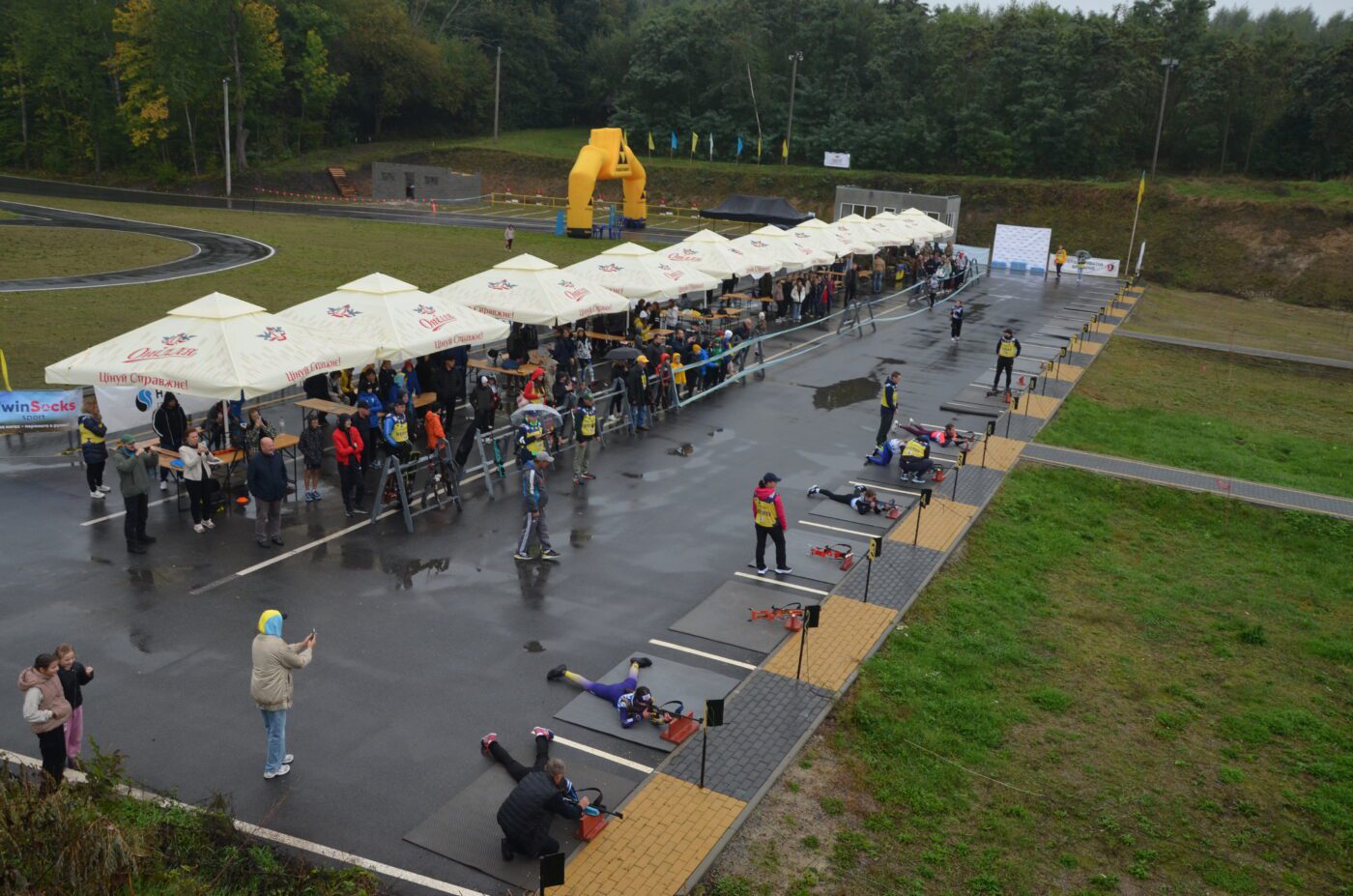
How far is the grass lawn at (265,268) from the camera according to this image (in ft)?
83.8

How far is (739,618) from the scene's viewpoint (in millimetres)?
13211

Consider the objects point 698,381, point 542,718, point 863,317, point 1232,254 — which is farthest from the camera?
point 1232,254

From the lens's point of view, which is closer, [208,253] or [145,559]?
[145,559]

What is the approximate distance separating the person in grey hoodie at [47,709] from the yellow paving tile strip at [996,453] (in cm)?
1618

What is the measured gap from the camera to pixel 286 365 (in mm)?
15469

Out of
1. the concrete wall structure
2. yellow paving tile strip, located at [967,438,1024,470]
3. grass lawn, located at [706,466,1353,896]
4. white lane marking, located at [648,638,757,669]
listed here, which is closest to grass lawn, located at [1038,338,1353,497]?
yellow paving tile strip, located at [967,438,1024,470]

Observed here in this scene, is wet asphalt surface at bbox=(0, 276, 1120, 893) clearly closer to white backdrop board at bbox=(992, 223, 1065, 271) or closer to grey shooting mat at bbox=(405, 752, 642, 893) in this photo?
grey shooting mat at bbox=(405, 752, 642, 893)

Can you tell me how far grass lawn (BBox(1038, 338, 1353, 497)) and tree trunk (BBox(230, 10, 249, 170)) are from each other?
65.5m

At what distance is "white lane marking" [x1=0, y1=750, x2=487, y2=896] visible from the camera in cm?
811

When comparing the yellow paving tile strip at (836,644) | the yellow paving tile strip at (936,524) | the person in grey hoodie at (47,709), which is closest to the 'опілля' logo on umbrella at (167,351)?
the person in grey hoodie at (47,709)

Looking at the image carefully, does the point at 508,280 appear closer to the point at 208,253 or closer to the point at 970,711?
the point at 970,711

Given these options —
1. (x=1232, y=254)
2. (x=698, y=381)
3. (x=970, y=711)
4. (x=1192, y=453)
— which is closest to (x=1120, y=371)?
(x=1192, y=453)

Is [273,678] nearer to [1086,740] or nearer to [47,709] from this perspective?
[47,709]

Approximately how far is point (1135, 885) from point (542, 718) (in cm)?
601
